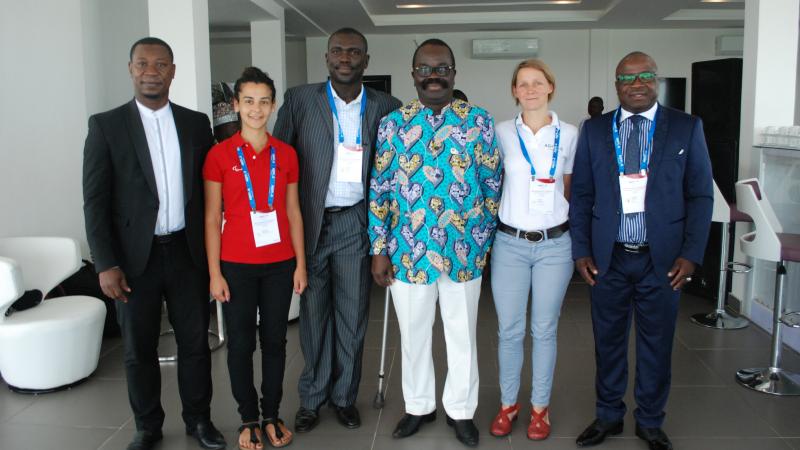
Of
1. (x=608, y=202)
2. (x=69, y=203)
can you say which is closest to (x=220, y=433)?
(x=608, y=202)

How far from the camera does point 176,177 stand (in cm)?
286

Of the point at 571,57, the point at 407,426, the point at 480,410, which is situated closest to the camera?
the point at 407,426

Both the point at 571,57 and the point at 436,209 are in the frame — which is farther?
the point at 571,57

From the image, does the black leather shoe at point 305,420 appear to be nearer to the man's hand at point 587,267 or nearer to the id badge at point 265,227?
the id badge at point 265,227

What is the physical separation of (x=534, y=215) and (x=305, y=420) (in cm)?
146

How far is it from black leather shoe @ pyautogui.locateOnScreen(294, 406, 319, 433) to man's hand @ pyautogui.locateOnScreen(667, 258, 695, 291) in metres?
1.76

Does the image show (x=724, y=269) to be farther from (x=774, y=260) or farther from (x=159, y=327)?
(x=159, y=327)

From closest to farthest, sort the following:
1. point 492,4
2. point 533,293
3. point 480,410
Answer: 1. point 533,293
2. point 480,410
3. point 492,4

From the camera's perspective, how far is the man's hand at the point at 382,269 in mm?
2998

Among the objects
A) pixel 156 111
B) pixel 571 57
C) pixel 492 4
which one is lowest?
pixel 156 111

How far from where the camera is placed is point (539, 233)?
2943mm

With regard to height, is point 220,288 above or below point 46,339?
above

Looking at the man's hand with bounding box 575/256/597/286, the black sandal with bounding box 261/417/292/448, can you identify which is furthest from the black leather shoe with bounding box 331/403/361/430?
the man's hand with bounding box 575/256/597/286

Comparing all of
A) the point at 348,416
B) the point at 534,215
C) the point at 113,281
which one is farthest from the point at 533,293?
the point at 113,281
